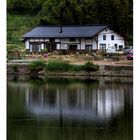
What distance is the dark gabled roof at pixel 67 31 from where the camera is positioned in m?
12.9

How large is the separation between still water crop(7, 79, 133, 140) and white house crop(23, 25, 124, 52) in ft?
10.8

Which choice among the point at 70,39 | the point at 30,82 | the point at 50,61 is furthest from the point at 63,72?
the point at 70,39

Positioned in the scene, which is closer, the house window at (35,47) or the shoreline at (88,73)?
the shoreline at (88,73)

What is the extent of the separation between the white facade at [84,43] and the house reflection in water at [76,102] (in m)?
4.19

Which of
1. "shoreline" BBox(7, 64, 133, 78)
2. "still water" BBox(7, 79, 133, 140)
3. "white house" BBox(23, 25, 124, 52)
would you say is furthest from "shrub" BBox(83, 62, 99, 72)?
"white house" BBox(23, 25, 124, 52)

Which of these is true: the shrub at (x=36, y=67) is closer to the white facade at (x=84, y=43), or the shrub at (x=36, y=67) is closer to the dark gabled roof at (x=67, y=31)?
the white facade at (x=84, y=43)

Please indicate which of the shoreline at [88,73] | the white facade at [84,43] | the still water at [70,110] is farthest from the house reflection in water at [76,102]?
the white facade at [84,43]

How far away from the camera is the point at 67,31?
43.8 ft

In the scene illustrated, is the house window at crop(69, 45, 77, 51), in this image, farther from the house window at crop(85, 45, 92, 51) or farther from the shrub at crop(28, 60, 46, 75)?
the shrub at crop(28, 60, 46, 75)

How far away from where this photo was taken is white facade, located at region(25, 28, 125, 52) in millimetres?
12711

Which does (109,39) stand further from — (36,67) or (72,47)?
(36,67)

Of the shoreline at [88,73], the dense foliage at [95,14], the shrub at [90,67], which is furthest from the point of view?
the dense foliage at [95,14]
